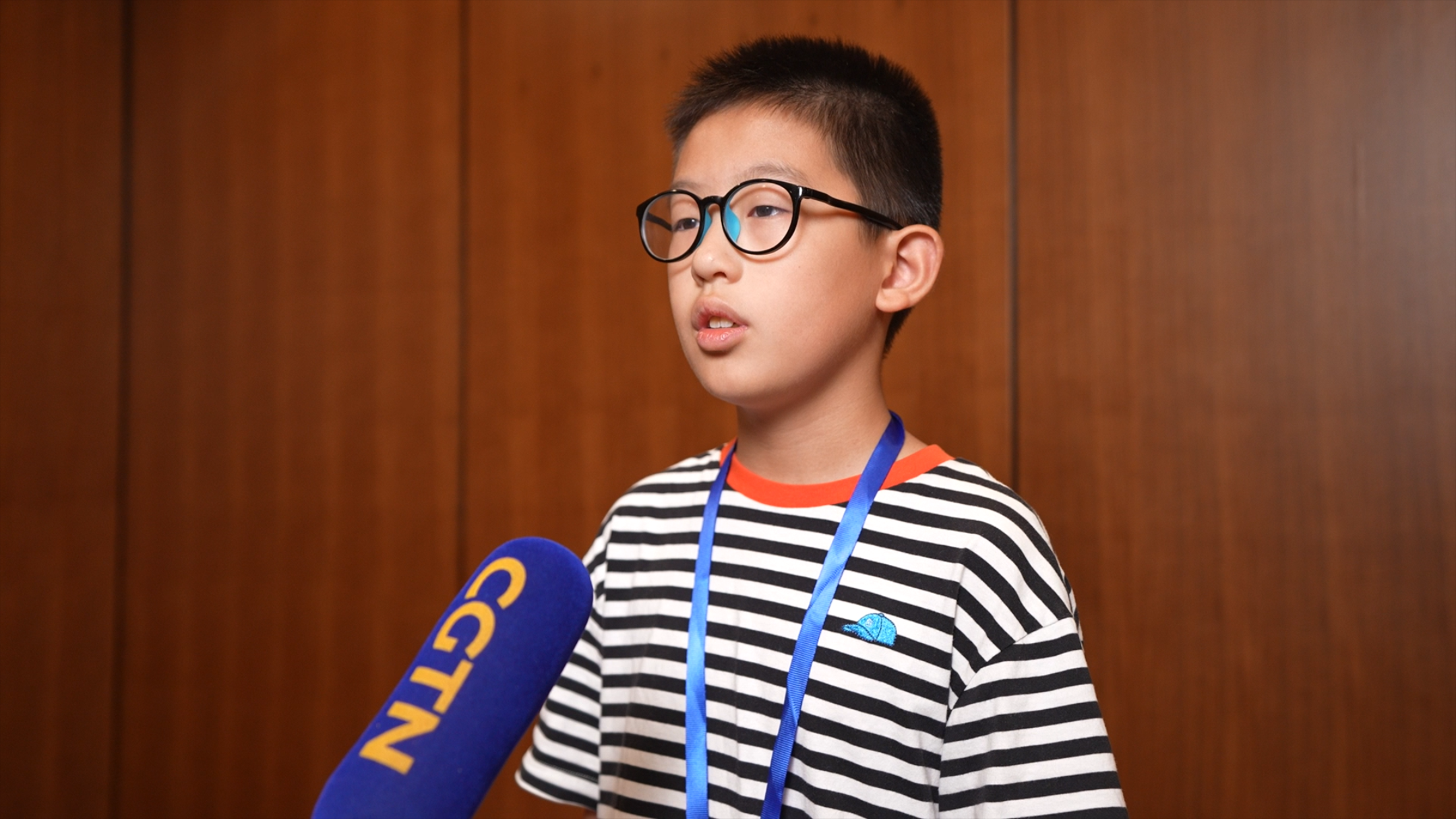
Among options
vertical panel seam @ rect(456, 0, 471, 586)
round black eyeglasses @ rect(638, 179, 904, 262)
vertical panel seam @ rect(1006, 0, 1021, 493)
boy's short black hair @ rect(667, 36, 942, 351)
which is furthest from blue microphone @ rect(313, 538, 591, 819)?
vertical panel seam @ rect(456, 0, 471, 586)

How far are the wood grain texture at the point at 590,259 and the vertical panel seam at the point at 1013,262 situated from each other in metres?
0.08

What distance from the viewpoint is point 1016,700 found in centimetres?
73

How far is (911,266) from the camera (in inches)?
36.7

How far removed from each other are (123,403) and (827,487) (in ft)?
7.01

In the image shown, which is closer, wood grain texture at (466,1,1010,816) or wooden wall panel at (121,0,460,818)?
wood grain texture at (466,1,1010,816)

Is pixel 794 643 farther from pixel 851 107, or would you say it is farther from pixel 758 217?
pixel 851 107

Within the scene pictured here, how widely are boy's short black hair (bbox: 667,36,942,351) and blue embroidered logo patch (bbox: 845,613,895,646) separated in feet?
1.01

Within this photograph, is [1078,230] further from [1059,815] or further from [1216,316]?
[1059,815]

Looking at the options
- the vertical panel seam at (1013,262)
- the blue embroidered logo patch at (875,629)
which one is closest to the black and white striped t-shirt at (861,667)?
the blue embroidered logo patch at (875,629)

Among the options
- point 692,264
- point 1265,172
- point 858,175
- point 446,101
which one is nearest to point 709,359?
point 692,264

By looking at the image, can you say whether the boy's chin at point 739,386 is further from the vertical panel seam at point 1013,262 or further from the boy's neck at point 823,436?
the vertical panel seam at point 1013,262

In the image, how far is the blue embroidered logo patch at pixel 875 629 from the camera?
786 mm

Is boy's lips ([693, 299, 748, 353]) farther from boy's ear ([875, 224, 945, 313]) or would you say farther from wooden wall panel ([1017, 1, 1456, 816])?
wooden wall panel ([1017, 1, 1456, 816])

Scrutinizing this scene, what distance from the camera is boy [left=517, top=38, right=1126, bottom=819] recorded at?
2.47 ft
